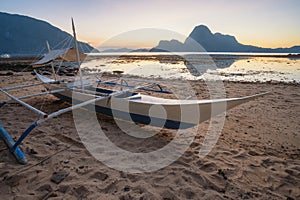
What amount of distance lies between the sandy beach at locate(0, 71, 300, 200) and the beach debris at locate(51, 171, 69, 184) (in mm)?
14

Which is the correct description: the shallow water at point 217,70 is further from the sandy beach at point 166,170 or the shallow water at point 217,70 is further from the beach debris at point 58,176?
→ the beach debris at point 58,176

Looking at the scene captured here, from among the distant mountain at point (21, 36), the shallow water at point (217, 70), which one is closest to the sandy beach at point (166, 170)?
the shallow water at point (217, 70)

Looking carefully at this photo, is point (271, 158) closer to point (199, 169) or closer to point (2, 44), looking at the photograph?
point (199, 169)

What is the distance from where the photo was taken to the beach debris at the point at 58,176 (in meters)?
2.56

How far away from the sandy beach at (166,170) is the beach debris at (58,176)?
14 mm

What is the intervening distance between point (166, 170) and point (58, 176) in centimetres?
184

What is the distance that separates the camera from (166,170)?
9.66 ft

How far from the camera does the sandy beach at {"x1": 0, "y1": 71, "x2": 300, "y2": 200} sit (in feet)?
7.86

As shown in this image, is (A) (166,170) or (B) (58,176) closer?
(B) (58,176)

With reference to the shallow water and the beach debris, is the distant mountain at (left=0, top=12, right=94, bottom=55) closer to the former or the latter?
the shallow water

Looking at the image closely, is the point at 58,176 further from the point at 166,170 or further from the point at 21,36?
the point at 21,36

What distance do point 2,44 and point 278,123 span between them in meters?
207

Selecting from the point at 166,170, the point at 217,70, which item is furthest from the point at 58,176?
the point at 217,70

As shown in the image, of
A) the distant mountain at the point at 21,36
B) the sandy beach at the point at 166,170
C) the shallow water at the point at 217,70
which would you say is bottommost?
the sandy beach at the point at 166,170
